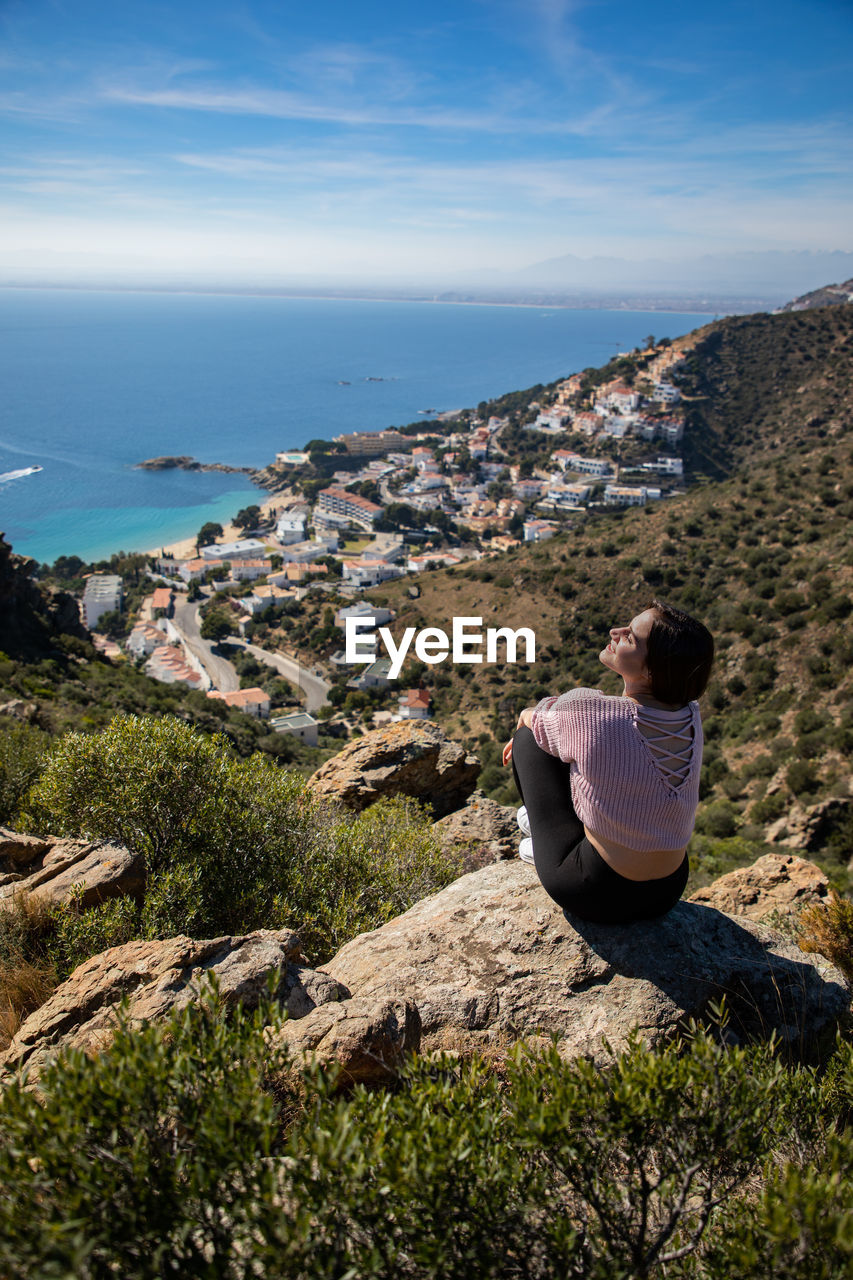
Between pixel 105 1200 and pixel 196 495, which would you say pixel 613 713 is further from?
pixel 196 495

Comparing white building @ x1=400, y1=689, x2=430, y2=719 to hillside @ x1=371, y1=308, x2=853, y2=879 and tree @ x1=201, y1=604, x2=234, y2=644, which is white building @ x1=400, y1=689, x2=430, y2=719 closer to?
hillside @ x1=371, y1=308, x2=853, y2=879

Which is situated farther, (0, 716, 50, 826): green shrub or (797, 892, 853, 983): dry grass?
(0, 716, 50, 826): green shrub

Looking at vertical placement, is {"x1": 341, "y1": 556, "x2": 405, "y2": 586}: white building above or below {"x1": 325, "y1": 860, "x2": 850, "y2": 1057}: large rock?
below

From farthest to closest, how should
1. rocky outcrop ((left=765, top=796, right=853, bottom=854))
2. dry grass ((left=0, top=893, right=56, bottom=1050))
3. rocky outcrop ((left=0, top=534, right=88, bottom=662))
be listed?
rocky outcrop ((left=0, top=534, right=88, bottom=662)), rocky outcrop ((left=765, top=796, right=853, bottom=854)), dry grass ((left=0, top=893, right=56, bottom=1050))

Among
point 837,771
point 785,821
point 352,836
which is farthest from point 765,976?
point 837,771

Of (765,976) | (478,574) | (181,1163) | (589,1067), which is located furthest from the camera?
(478,574)

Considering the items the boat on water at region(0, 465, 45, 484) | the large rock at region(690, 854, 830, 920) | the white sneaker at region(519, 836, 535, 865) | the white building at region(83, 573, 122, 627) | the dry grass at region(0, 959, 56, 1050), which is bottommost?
the white building at region(83, 573, 122, 627)

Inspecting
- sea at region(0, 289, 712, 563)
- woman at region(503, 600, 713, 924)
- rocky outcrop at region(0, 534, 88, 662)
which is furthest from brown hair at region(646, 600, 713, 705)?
sea at region(0, 289, 712, 563)
